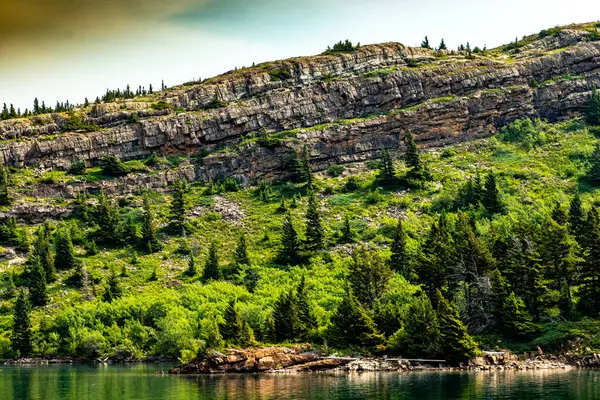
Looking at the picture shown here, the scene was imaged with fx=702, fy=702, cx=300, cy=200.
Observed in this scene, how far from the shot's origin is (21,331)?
120500 millimetres

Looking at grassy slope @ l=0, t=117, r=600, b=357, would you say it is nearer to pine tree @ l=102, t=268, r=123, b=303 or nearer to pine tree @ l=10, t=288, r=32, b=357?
pine tree @ l=102, t=268, r=123, b=303

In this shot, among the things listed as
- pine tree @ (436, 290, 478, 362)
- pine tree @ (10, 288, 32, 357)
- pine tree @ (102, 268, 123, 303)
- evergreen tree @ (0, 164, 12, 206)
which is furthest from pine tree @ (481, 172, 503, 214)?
evergreen tree @ (0, 164, 12, 206)

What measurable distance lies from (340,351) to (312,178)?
297ft

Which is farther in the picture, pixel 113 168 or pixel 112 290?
pixel 113 168

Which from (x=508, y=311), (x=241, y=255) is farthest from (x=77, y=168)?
(x=508, y=311)

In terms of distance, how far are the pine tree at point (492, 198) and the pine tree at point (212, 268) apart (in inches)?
2232

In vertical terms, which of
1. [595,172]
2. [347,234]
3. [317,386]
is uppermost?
[595,172]

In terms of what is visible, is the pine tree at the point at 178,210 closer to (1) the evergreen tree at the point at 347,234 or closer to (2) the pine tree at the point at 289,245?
(2) the pine tree at the point at 289,245

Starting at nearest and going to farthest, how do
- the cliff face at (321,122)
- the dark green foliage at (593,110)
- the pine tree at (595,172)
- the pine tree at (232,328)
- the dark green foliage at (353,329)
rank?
the dark green foliage at (353,329) < the pine tree at (232,328) < the pine tree at (595,172) < the dark green foliage at (593,110) < the cliff face at (321,122)

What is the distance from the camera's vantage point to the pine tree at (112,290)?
13175 cm

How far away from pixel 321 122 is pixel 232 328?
108 meters

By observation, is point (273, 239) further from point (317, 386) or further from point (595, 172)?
point (317, 386)

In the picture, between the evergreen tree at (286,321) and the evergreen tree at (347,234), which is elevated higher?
the evergreen tree at (347,234)

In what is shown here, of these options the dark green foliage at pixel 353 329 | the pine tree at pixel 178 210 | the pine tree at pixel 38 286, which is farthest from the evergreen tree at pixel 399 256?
the pine tree at pixel 38 286
